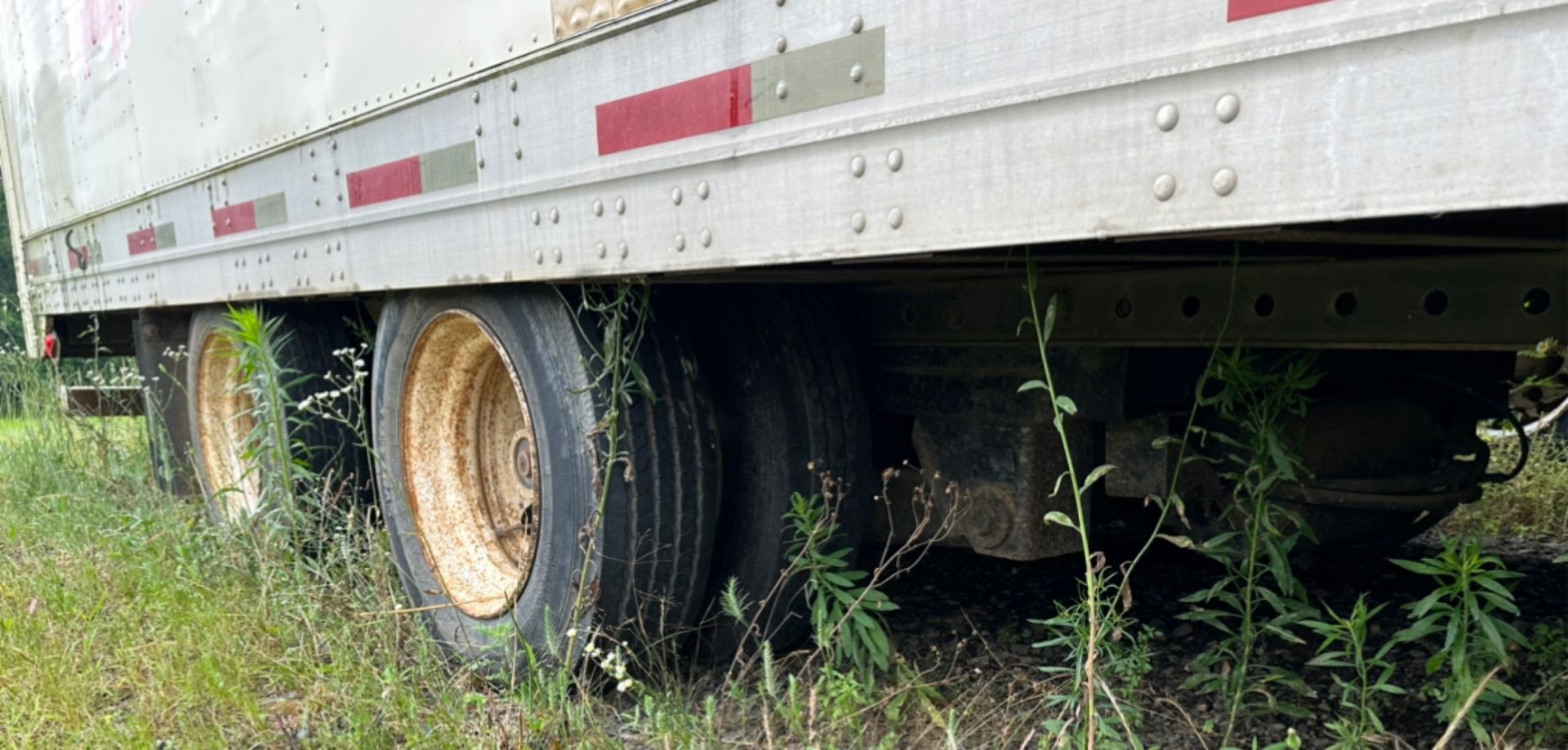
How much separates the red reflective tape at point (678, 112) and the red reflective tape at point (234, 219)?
1.90 m

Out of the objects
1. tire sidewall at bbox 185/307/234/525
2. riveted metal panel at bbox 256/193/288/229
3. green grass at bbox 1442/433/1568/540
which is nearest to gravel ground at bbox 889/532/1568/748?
green grass at bbox 1442/433/1568/540

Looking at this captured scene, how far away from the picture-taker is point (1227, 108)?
117 cm

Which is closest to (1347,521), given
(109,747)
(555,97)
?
(555,97)

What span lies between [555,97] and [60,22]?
423cm

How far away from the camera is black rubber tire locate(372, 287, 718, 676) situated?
2.50 m

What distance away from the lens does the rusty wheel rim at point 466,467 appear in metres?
3.07

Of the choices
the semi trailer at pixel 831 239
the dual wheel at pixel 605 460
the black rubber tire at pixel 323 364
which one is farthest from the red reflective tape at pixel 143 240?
the dual wheel at pixel 605 460

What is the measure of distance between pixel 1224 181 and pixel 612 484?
1627mm

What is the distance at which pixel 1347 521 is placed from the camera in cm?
279

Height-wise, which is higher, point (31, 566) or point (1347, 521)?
point (1347, 521)

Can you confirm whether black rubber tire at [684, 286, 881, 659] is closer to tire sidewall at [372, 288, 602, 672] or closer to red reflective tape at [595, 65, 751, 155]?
tire sidewall at [372, 288, 602, 672]

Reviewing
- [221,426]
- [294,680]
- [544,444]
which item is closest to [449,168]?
[544,444]

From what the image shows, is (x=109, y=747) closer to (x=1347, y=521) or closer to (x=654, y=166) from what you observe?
(x=654, y=166)

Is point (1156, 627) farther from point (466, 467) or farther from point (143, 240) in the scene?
point (143, 240)
